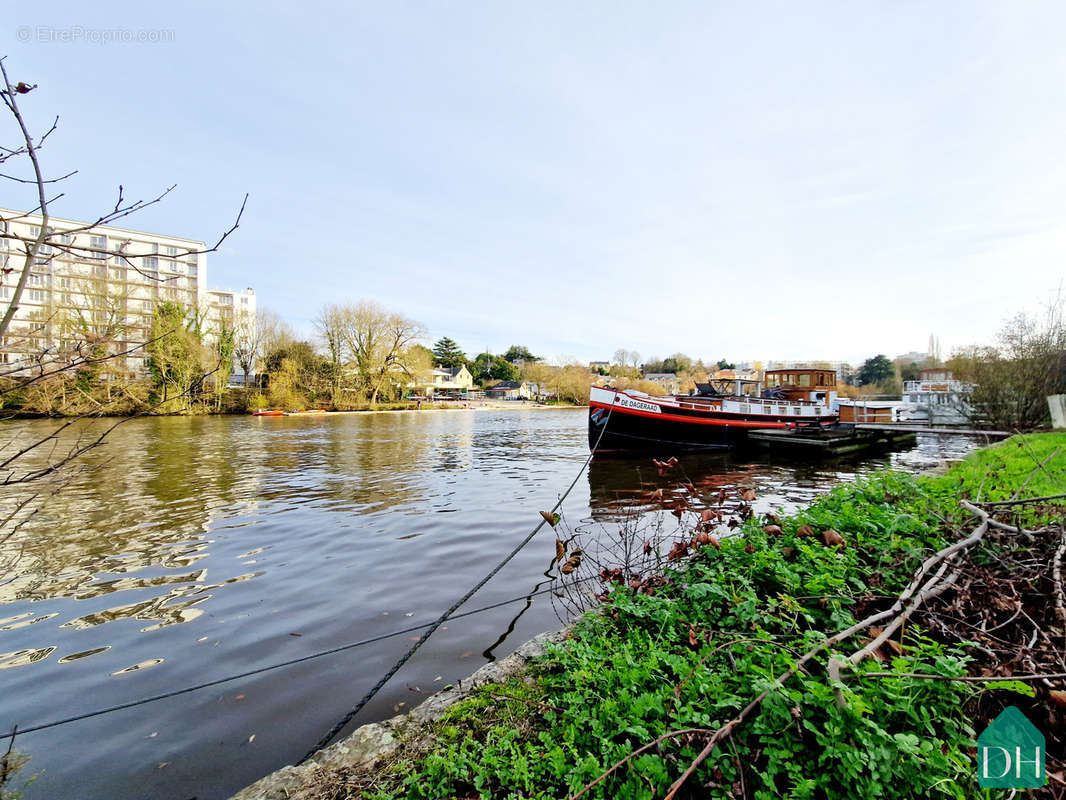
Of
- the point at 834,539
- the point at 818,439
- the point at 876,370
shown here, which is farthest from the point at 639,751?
the point at 876,370

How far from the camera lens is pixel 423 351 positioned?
191ft

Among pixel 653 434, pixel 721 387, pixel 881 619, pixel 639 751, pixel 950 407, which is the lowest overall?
pixel 653 434

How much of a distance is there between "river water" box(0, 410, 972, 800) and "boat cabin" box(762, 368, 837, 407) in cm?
1246

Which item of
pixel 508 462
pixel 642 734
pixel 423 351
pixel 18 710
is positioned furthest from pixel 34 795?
pixel 423 351

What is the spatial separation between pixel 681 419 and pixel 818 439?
5.12 meters

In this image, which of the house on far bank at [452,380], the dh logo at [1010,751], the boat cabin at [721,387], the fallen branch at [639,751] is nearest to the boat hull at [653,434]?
the boat cabin at [721,387]

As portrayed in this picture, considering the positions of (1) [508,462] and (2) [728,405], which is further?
(2) [728,405]

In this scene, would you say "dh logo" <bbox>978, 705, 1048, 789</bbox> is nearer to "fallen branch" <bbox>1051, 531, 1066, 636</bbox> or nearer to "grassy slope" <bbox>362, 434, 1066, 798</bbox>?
"grassy slope" <bbox>362, 434, 1066, 798</bbox>

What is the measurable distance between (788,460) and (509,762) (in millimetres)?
18334

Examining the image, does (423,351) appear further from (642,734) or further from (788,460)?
(642,734)

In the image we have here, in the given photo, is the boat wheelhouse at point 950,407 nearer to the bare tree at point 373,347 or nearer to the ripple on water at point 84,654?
the ripple on water at point 84,654

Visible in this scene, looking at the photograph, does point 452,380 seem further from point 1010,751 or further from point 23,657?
point 1010,751

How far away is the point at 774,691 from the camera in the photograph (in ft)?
6.70

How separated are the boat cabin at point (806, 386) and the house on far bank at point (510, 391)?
65929 mm
